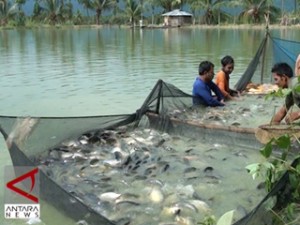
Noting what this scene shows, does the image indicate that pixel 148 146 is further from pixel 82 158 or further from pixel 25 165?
pixel 25 165

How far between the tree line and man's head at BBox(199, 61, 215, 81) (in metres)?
41.3

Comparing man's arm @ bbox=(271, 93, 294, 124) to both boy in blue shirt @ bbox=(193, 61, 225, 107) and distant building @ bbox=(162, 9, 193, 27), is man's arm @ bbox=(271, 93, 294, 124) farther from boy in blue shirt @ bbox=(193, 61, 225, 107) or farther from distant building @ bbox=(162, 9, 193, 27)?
distant building @ bbox=(162, 9, 193, 27)

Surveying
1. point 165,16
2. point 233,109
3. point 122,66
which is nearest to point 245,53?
point 122,66

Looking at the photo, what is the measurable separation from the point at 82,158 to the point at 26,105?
5.31 meters

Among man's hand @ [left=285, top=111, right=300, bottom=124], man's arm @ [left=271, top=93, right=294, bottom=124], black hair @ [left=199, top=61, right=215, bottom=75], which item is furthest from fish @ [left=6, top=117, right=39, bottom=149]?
black hair @ [left=199, top=61, right=215, bottom=75]

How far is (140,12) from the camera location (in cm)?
5916

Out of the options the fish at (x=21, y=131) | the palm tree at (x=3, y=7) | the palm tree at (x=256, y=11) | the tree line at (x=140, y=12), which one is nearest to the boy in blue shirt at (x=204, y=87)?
the fish at (x=21, y=131)

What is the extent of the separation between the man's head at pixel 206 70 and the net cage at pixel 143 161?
1.93 ft

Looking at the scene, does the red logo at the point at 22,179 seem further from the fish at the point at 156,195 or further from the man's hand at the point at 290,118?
the man's hand at the point at 290,118

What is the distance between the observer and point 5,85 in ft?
43.2

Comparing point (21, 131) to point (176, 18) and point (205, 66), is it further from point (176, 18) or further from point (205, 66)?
point (176, 18)

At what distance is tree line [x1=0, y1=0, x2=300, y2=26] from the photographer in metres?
50.3

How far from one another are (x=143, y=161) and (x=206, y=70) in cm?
288

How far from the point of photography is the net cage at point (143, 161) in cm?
406
